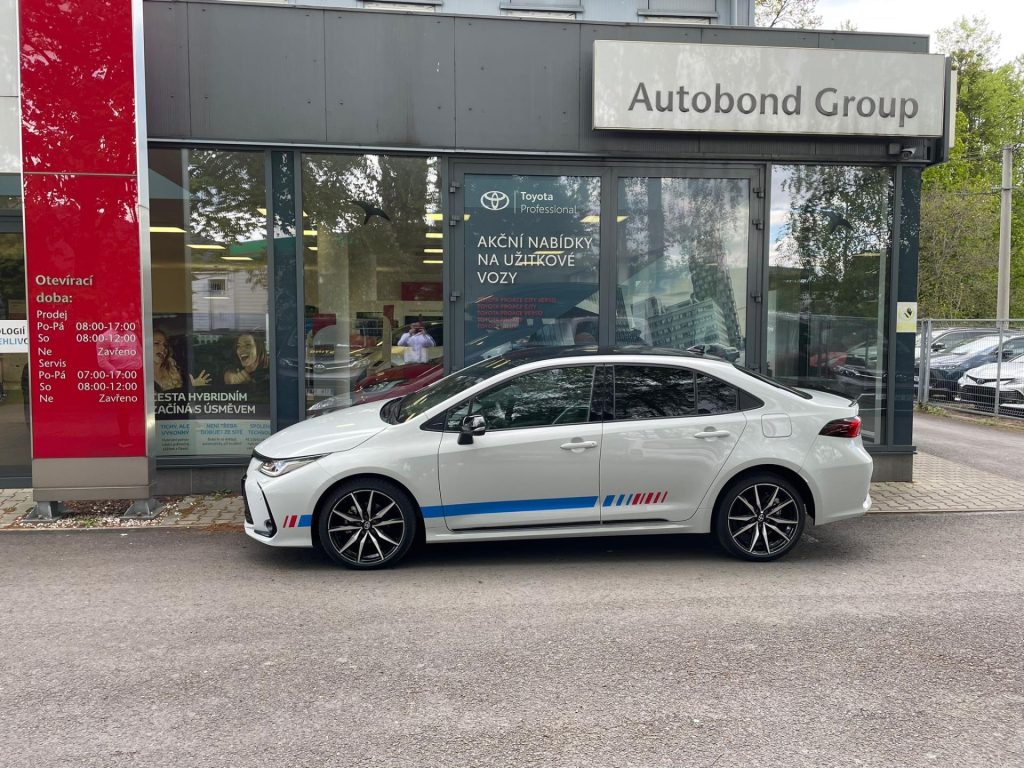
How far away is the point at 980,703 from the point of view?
3.71 m

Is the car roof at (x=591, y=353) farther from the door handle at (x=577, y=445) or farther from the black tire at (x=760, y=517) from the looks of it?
the black tire at (x=760, y=517)

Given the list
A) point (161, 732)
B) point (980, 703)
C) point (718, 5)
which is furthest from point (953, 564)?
point (718, 5)

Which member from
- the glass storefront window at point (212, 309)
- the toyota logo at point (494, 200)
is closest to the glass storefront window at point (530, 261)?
the toyota logo at point (494, 200)

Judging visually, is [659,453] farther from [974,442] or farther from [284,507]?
[974,442]

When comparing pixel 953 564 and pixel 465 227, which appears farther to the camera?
pixel 465 227

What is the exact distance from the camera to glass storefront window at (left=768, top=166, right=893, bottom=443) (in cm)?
959

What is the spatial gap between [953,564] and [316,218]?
23.3 ft

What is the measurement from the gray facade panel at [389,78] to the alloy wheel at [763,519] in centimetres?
537

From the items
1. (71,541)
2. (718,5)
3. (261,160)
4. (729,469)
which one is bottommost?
(71,541)

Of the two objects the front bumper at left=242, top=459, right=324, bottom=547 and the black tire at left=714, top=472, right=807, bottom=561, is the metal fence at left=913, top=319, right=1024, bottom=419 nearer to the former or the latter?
the black tire at left=714, top=472, right=807, bottom=561

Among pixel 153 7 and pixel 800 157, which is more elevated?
pixel 153 7

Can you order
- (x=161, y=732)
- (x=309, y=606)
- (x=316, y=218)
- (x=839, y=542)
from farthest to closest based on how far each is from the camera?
1. (x=316, y=218)
2. (x=839, y=542)
3. (x=309, y=606)
4. (x=161, y=732)

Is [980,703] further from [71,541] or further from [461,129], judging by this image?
[461,129]

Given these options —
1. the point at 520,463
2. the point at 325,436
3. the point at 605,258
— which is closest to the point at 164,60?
the point at 325,436
